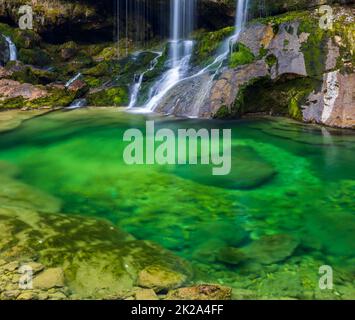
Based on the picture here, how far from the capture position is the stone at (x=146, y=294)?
4.71m

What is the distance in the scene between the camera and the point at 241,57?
633 inches

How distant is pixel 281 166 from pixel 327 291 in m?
5.29

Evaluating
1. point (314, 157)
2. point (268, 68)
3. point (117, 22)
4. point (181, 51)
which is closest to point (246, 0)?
point (181, 51)

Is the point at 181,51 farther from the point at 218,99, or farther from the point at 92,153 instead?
the point at 92,153

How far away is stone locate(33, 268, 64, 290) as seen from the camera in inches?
193

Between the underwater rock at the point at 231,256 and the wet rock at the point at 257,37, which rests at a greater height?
the wet rock at the point at 257,37

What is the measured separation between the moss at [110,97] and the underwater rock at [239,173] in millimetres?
9714

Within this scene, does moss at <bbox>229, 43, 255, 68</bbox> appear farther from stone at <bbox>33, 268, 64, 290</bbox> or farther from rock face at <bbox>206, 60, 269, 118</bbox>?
stone at <bbox>33, 268, 64, 290</bbox>

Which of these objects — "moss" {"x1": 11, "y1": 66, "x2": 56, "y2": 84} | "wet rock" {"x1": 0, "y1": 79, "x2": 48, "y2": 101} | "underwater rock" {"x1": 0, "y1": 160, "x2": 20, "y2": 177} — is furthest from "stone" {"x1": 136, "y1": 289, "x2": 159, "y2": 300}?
"moss" {"x1": 11, "y1": 66, "x2": 56, "y2": 84}

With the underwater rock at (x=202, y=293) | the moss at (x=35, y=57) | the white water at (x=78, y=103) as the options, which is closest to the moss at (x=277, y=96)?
the white water at (x=78, y=103)

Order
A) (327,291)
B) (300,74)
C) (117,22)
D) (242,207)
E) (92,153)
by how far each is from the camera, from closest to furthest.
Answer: (327,291), (242,207), (92,153), (300,74), (117,22)

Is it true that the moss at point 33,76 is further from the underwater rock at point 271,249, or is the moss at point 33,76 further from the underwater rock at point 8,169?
the underwater rock at point 271,249

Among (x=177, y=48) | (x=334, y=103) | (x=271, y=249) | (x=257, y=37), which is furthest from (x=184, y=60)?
(x=271, y=249)

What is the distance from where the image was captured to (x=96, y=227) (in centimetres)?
Answer: 665
